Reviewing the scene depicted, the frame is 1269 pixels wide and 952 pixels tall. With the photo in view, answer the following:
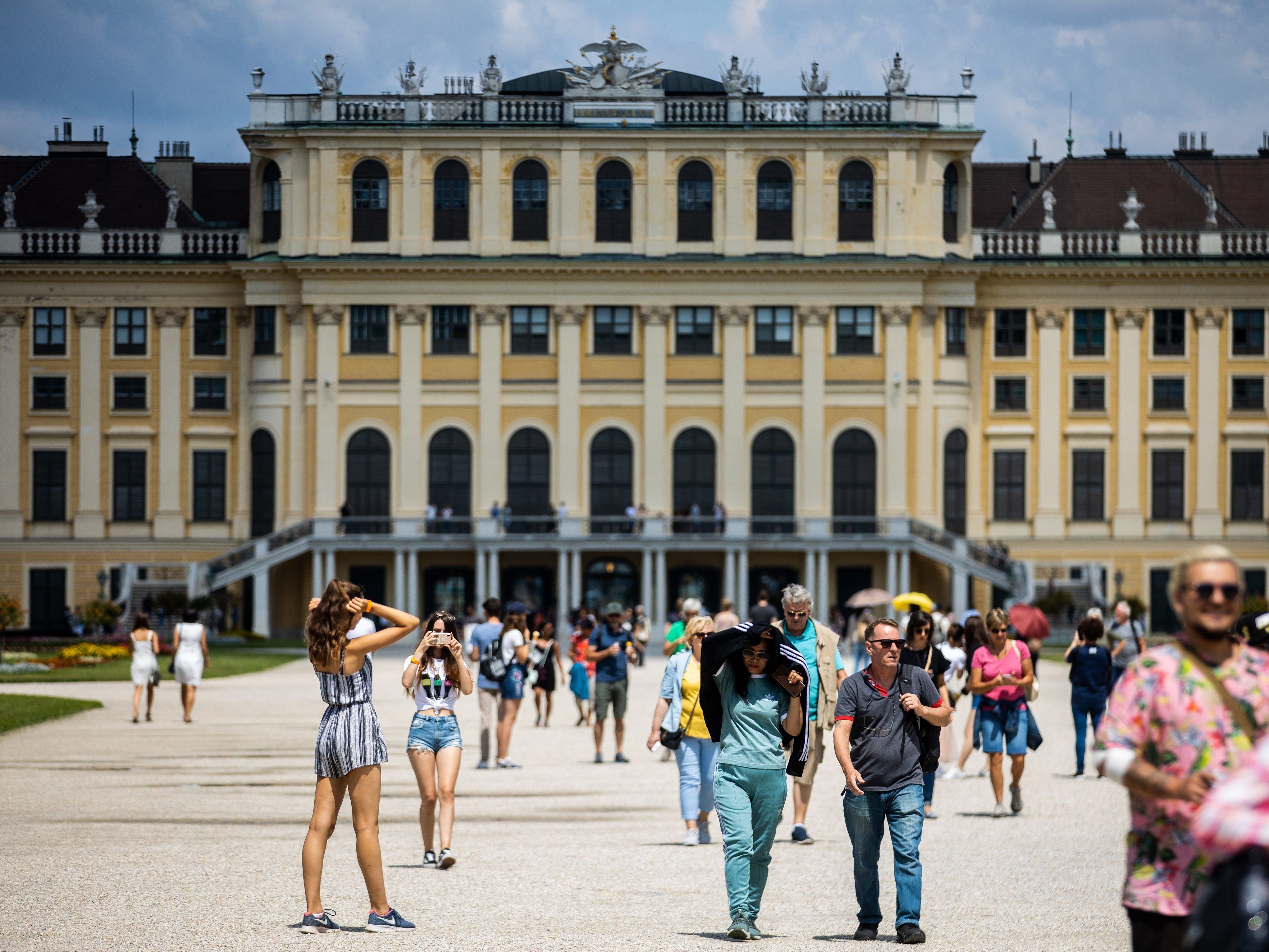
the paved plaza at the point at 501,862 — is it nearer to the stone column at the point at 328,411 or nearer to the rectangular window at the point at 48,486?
the stone column at the point at 328,411

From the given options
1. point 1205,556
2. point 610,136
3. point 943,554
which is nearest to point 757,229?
point 610,136

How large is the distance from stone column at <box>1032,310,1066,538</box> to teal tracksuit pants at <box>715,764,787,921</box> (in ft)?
168

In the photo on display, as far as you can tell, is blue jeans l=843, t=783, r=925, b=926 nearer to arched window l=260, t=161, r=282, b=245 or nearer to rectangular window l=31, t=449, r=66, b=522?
arched window l=260, t=161, r=282, b=245

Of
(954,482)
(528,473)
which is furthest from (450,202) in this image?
(954,482)

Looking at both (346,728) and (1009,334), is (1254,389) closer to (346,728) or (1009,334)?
(1009,334)

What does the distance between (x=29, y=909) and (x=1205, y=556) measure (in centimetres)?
801

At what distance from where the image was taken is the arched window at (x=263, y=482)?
60844 mm

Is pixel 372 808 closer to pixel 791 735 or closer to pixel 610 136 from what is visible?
pixel 791 735

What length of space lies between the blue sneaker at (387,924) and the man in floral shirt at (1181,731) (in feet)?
18.3

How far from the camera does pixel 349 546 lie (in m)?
57.7

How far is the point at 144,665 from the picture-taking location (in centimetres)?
2745

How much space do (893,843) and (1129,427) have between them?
172 ft

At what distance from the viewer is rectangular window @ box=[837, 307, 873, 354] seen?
60.0 m

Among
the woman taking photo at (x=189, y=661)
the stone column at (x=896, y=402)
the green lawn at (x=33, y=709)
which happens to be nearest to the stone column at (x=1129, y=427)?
the stone column at (x=896, y=402)
